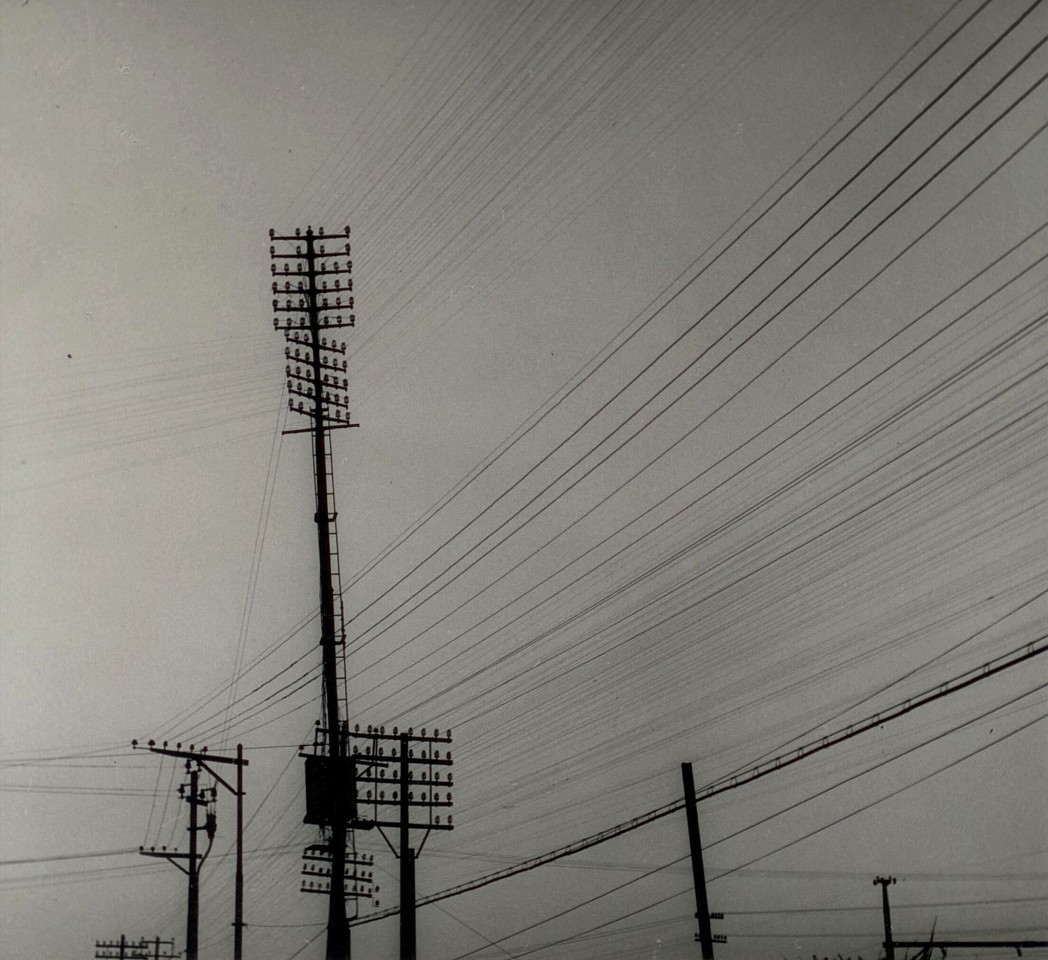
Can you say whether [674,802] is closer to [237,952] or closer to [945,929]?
[945,929]

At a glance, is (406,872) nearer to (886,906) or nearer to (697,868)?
(697,868)

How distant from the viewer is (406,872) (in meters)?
13.7

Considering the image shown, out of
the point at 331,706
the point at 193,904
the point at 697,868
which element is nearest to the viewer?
the point at 331,706

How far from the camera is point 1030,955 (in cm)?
1085

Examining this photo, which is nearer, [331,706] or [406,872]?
[331,706]

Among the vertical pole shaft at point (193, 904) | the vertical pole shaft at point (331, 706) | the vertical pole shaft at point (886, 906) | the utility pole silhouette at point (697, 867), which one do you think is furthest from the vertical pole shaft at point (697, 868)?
the vertical pole shaft at point (193, 904)

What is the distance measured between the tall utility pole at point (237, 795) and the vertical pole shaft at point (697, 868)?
4626 millimetres

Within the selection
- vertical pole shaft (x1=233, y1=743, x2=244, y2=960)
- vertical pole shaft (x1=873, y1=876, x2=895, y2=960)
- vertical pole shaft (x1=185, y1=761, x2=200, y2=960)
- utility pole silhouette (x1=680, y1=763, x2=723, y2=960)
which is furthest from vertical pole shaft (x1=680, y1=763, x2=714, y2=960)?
vertical pole shaft (x1=185, y1=761, x2=200, y2=960)

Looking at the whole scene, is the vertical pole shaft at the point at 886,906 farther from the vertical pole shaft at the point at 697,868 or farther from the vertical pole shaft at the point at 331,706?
the vertical pole shaft at the point at 331,706

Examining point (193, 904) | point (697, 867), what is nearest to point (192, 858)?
point (193, 904)

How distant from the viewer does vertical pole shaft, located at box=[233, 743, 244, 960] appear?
12266 mm

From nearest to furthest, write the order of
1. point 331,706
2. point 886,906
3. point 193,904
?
point 886,906
point 331,706
point 193,904

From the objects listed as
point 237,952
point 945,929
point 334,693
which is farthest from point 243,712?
point 945,929

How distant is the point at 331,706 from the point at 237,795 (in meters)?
1.82
